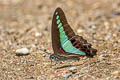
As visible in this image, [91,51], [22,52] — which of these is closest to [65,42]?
[91,51]

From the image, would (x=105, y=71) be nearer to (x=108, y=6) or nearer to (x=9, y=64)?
(x=9, y=64)

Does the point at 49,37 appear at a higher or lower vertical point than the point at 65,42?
higher

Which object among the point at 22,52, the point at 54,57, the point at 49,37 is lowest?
the point at 54,57

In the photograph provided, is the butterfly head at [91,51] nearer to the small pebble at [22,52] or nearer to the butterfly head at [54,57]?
the butterfly head at [54,57]

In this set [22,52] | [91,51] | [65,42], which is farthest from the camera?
[22,52]

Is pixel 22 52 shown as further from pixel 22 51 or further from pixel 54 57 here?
pixel 54 57

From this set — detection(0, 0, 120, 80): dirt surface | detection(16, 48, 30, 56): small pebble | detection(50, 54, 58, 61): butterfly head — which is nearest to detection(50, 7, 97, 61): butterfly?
detection(50, 54, 58, 61): butterfly head

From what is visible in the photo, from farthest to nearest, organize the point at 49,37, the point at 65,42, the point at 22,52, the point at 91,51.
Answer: the point at 49,37 < the point at 22,52 < the point at 91,51 < the point at 65,42
